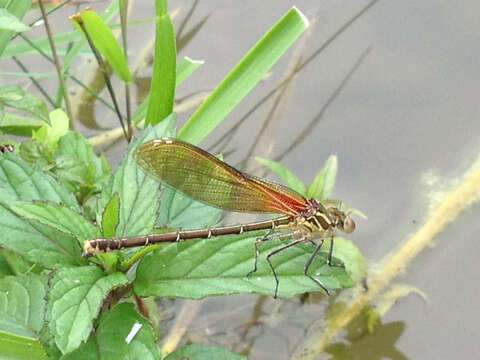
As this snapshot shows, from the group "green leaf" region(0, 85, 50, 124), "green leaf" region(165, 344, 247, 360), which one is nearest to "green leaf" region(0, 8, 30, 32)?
"green leaf" region(0, 85, 50, 124)

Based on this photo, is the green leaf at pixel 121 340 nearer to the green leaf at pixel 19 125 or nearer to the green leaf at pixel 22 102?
the green leaf at pixel 22 102

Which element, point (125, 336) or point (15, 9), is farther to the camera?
point (15, 9)

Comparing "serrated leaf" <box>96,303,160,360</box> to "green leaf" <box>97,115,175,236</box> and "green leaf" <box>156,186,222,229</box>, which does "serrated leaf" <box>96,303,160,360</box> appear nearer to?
"green leaf" <box>97,115,175,236</box>

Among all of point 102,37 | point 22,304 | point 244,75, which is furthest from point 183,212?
point 102,37

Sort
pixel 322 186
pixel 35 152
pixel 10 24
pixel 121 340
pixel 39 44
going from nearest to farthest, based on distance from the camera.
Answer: pixel 121 340 → pixel 10 24 → pixel 35 152 → pixel 322 186 → pixel 39 44

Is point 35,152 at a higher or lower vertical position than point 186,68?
lower

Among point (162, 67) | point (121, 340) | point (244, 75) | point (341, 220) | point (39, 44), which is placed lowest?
point (121, 340)

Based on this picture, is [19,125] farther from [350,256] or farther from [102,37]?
[350,256]

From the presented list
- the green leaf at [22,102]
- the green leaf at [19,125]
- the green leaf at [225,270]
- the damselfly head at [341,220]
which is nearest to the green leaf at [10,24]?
the green leaf at [22,102]
